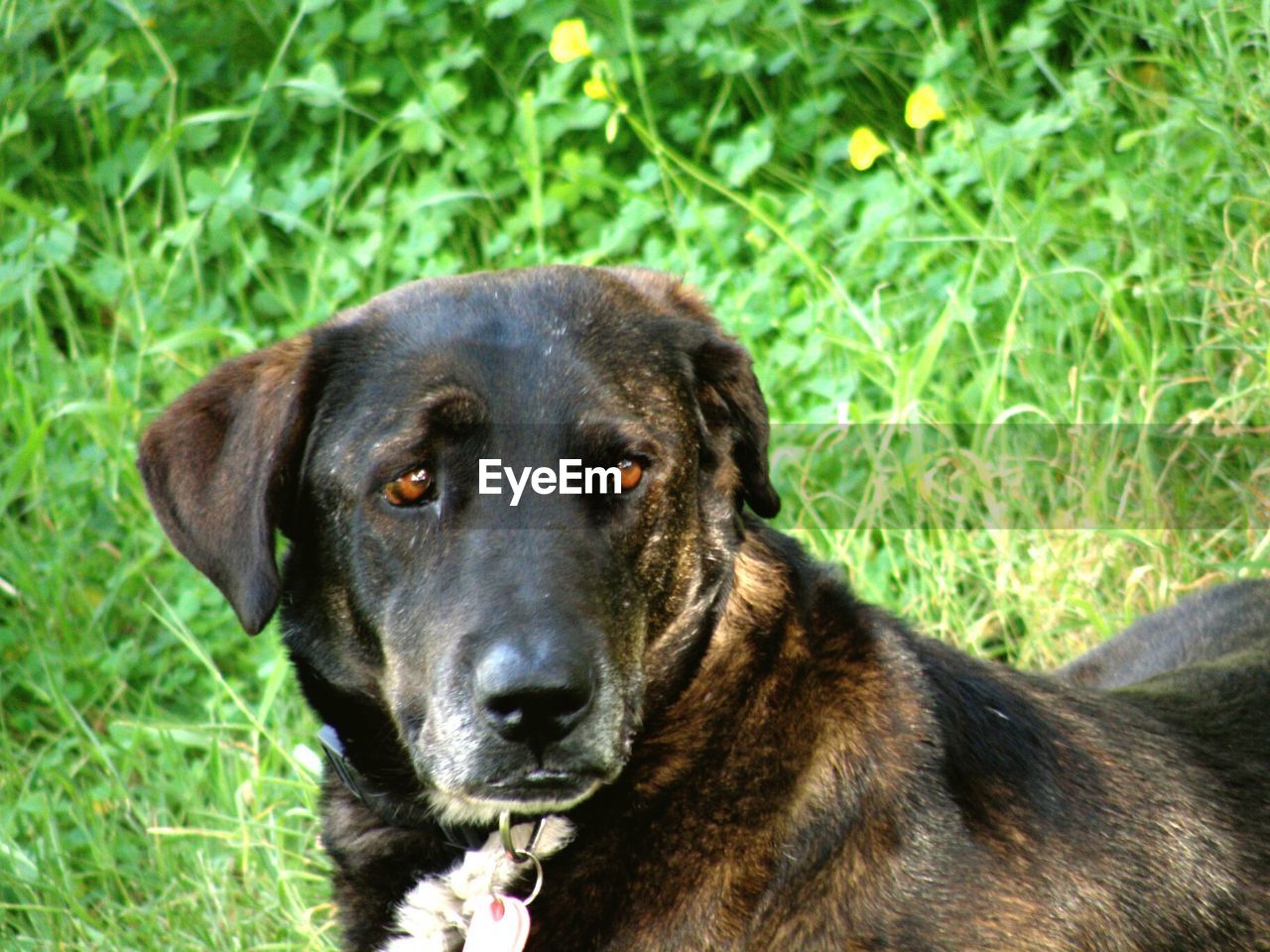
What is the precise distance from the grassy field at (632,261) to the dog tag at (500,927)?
49.8 inches

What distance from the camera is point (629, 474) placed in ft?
9.49

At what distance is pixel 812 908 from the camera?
268cm

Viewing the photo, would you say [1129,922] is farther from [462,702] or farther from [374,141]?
[374,141]

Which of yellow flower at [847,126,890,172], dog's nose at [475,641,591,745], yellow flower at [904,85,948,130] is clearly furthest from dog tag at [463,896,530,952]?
yellow flower at [904,85,948,130]

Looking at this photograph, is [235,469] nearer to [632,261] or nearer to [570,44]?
[570,44]

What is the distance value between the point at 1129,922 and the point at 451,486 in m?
1.39

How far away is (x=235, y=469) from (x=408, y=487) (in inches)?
13.1

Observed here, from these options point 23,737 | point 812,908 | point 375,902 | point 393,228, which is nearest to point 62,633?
point 23,737

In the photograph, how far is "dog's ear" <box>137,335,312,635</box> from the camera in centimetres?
289

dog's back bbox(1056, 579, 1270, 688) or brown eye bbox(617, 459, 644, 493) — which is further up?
brown eye bbox(617, 459, 644, 493)

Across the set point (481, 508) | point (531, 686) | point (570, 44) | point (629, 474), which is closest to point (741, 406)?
point (629, 474)

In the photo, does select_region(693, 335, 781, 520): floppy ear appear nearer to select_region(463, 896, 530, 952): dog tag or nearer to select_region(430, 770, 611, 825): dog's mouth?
select_region(430, 770, 611, 825): dog's mouth

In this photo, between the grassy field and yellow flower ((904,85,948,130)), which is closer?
the grassy field

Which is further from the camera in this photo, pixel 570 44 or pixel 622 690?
pixel 570 44
